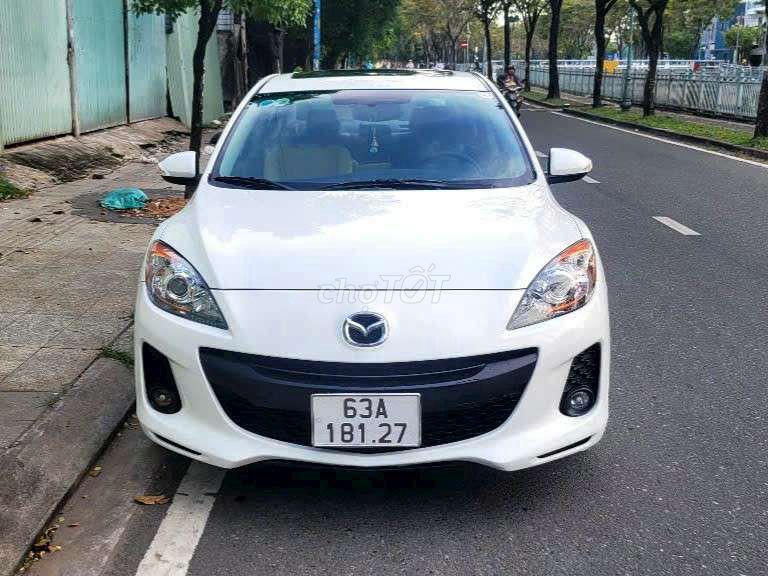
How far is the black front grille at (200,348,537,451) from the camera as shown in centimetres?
310

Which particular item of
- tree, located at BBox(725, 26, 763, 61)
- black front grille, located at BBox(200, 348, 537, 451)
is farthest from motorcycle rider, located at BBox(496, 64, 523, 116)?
tree, located at BBox(725, 26, 763, 61)

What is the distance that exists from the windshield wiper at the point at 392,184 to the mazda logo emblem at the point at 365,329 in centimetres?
117

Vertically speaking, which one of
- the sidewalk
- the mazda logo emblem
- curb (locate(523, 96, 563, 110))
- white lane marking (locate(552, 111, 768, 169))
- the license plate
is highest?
the mazda logo emblem

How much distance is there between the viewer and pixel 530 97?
149ft

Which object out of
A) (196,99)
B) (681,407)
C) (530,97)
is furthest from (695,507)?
(530,97)

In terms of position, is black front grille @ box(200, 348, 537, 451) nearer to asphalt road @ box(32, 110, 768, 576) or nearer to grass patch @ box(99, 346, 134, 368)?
asphalt road @ box(32, 110, 768, 576)

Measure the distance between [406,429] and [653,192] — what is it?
9852 mm

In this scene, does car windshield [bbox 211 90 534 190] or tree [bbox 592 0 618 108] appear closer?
car windshield [bbox 211 90 534 190]

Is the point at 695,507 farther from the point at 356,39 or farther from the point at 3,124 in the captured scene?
the point at 356,39

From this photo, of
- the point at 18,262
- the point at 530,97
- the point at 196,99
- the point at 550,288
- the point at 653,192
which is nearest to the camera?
the point at 550,288

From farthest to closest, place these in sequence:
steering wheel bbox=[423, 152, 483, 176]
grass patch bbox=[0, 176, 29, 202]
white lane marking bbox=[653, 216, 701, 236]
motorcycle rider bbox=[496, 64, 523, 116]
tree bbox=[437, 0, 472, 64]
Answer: tree bbox=[437, 0, 472, 64]
motorcycle rider bbox=[496, 64, 523, 116]
grass patch bbox=[0, 176, 29, 202]
white lane marking bbox=[653, 216, 701, 236]
steering wheel bbox=[423, 152, 483, 176]

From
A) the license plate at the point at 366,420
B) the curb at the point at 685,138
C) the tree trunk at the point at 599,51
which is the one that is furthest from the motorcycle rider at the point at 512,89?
the license plate at the point at 366,420

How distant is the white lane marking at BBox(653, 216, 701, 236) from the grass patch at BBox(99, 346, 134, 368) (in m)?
6.07

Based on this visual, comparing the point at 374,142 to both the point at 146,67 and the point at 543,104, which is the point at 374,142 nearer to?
the point at 146,67
